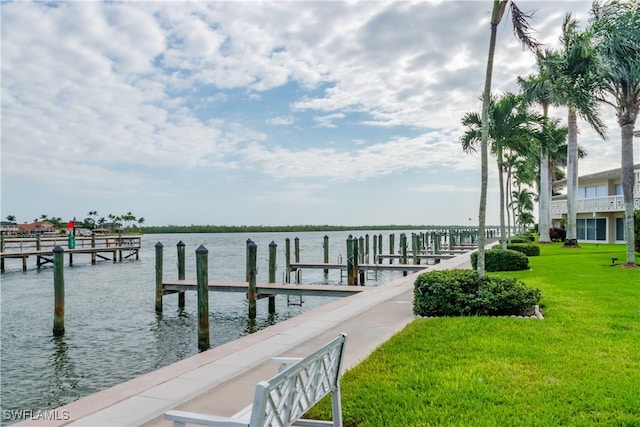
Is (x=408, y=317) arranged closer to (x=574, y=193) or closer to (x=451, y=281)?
(x=451, y=281)

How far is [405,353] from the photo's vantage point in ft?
21.5

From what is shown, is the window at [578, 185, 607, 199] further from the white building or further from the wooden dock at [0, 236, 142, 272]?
the wooden dock at [0, 236, 142, 272]

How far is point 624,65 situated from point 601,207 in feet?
68.1

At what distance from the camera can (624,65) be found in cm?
1730

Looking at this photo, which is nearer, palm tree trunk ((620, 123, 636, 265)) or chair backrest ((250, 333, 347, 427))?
chair backrest ((250, 333, 347, 427))

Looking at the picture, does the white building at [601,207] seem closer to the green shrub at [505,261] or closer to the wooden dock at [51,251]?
the green shrub at [505,261]

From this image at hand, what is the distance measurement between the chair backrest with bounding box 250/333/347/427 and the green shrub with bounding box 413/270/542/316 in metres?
5.90

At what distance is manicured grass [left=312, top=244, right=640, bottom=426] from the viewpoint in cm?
448

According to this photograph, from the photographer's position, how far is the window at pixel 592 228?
37.1 meters

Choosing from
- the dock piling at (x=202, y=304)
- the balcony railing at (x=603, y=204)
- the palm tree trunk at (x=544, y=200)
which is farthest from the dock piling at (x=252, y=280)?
the balcony railing at (x=603, y=204)

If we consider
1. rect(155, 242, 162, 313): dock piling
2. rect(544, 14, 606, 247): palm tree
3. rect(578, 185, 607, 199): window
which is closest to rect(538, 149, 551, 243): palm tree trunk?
rect(578, 185, 607, 199): window

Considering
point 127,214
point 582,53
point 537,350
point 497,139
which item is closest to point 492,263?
point 497,139

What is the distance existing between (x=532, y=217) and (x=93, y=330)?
88.5 meters

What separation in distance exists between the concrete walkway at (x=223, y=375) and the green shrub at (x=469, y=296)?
54 centimetres
